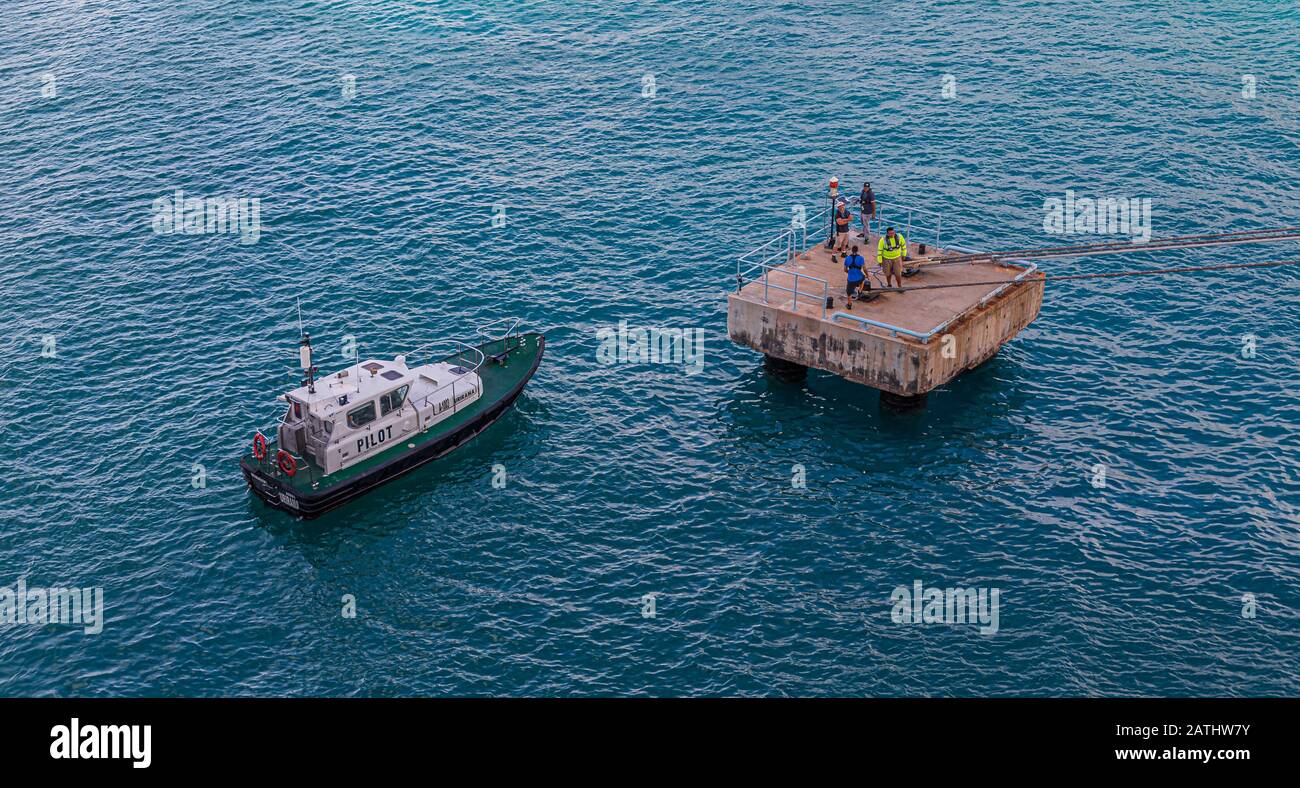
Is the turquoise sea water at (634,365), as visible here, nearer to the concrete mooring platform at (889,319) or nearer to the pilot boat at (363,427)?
the pilot boat at (363,427)

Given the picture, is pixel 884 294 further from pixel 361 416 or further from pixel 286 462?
pixel 286 462

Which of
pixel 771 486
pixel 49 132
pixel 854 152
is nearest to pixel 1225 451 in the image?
pixel 771 486

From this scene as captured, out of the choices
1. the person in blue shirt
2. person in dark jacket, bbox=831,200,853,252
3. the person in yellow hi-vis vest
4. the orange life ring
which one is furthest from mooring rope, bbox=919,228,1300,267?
the orange life ring

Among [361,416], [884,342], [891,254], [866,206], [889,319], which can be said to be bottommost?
[361,416]

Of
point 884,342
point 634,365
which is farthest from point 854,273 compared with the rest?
point 634,365

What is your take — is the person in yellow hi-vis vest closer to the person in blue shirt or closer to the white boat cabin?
the person in blue shirt
